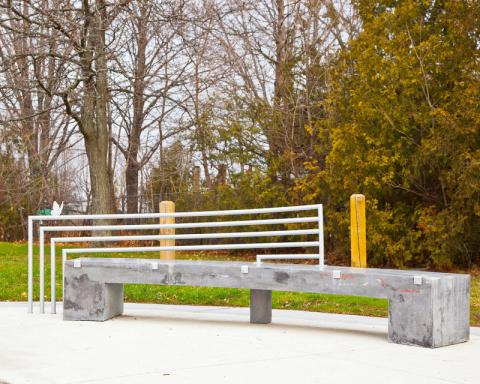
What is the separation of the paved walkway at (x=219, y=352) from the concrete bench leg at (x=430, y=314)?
134 millimetres

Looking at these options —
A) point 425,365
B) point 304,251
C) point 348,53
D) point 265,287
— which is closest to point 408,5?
point 348,53

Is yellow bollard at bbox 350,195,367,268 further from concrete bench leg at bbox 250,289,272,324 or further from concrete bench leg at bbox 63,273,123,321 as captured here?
concrete bench leg at bbox 63,273,123,321

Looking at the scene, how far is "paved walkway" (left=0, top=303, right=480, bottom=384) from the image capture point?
6.06 metres

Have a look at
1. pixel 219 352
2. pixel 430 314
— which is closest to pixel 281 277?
pixel 219 352

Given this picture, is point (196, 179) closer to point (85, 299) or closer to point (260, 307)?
point (85, 299)

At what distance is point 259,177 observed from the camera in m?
20.7

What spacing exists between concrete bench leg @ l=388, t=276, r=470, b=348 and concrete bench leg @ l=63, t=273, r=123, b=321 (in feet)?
10.6

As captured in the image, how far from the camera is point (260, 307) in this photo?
893 centimetres

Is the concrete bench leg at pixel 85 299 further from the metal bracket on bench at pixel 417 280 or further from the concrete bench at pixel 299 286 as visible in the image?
the metal bracket on bench at pixel 417 280

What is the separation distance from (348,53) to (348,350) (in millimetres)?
12200

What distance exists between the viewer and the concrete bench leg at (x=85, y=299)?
9.18 m

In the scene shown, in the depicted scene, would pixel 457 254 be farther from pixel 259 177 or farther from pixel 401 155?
pixel 259 177

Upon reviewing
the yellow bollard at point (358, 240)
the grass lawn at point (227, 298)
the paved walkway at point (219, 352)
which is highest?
the yellow bollard at point (358, 240)

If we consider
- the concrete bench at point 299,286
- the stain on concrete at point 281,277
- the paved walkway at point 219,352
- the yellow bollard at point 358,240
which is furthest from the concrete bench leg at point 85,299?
the yellow bollard at point 358,240
